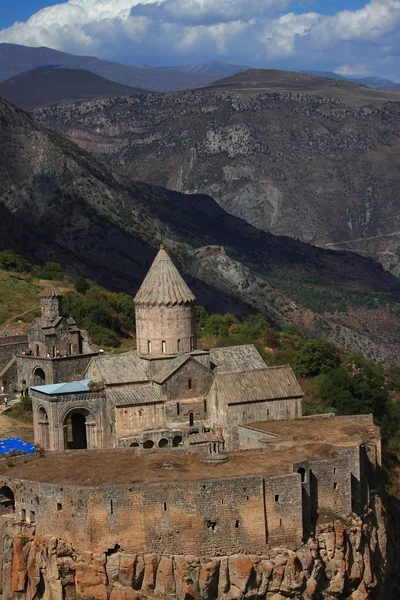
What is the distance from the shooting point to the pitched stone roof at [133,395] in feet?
165

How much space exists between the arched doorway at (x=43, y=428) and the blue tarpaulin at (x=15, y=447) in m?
0.52

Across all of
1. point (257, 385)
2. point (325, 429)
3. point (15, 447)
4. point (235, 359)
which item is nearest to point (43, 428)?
point (15, 447)

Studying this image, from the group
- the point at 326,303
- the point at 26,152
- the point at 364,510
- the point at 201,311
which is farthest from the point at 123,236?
the point at 364,510

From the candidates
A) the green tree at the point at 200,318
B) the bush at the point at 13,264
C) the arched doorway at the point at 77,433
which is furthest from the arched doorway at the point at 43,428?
the bush at the point at 13,264

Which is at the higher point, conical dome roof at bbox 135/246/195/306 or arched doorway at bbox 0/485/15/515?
conical dome roof at bbox 135/246/195/306

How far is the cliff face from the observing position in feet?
128

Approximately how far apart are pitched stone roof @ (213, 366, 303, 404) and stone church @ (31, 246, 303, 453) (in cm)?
5

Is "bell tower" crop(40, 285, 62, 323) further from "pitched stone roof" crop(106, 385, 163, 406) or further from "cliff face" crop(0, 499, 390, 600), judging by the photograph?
"cliff face" crop(0, 499, 390, 600)

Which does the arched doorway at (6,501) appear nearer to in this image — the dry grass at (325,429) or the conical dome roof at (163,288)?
the dry grass at (325,429)

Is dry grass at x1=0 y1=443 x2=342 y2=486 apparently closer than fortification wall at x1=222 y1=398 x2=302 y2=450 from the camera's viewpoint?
Yes

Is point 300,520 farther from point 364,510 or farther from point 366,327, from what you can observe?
point 366,327

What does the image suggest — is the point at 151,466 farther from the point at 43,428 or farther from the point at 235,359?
the point at 235,359

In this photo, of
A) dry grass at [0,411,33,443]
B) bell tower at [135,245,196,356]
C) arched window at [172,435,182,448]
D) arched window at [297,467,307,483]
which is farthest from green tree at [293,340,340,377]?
arched window at [297,467,307,483]

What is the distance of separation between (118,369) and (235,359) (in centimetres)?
619
